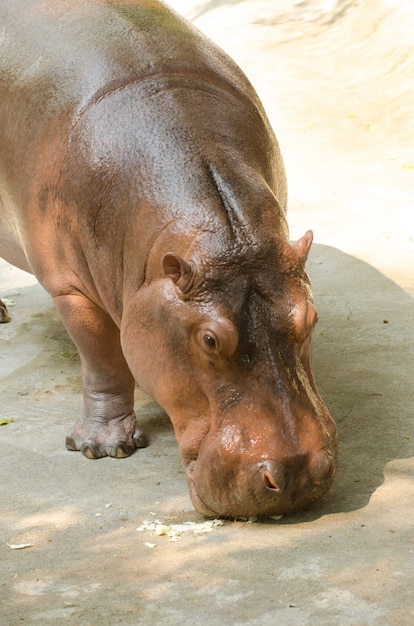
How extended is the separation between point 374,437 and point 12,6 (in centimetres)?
277

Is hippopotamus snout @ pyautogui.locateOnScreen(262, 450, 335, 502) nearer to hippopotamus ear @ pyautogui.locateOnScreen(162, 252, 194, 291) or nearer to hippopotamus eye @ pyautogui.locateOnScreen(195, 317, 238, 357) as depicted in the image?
hippopotamus eye @ pyautogui.locateOnScreen(195, 317, 238, 357)

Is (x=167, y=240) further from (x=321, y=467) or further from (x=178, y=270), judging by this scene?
(x=321, y=467)

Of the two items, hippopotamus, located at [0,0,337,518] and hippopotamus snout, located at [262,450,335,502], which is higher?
hippopotamus, located at [0,0,337,518]

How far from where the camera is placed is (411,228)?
27.0ft

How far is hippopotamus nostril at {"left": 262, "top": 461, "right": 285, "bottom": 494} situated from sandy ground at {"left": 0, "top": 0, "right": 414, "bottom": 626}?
232mm

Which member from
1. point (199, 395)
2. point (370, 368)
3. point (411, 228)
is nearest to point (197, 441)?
point (199, 395)

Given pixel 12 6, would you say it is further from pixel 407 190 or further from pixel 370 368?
pixel 407 190

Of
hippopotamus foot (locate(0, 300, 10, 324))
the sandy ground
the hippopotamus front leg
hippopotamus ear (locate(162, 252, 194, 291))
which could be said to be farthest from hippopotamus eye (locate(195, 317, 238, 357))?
hippopotamus foot (locate(0, 300, 10, 324))

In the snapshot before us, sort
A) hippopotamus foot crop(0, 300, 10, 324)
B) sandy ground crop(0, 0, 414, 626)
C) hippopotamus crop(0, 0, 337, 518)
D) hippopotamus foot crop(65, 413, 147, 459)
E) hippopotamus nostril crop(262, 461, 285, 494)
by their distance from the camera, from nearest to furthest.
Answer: sandy ground crop(0, 0, 414, 626) < hippopotamus nostril crop(262, 461, 285, 494) < hippopotamus crop(0, 0, 337, 518) < hippopotamus foot crop(65, 413, 147, 459) < hippopotamus foot crop(0, 300, 10, 324)

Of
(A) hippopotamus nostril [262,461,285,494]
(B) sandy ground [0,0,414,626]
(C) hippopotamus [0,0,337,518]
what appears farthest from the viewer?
(C) hippopotamus [0,0,337,518]

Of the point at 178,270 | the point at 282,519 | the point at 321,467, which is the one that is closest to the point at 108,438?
the point at 282,519

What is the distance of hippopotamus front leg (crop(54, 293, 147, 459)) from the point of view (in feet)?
17.3

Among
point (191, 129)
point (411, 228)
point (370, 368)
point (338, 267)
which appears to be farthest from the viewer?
point (411, 228)

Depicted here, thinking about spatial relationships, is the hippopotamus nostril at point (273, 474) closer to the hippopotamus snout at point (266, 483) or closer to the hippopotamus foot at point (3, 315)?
the hippopotamus snout at point (266, 483)
